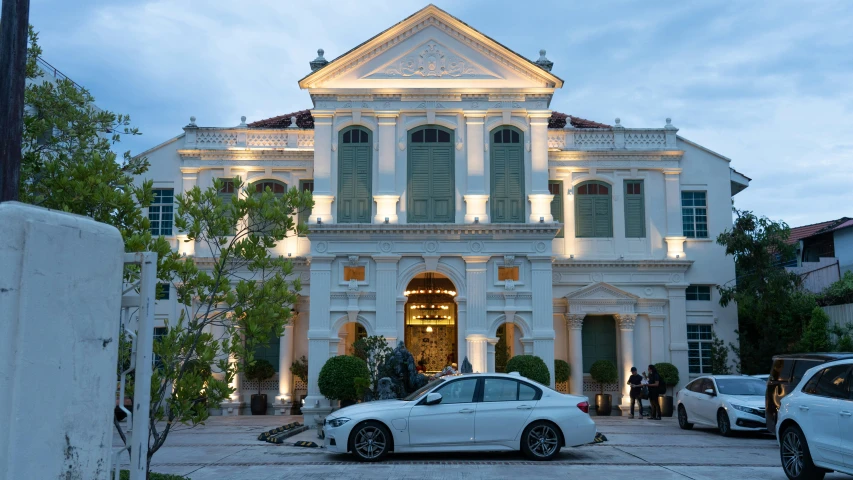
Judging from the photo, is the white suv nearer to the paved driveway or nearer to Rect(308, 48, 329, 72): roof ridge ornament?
the paved driveway

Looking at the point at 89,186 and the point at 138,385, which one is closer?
the point at 138,385

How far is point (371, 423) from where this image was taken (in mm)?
13203

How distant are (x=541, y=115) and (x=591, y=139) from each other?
363cm

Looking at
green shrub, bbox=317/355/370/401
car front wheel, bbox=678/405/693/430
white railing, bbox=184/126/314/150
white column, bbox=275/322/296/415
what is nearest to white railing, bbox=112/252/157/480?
green shrub, bbox=317/355/370/401

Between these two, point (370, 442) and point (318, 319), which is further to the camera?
point (318, 319)

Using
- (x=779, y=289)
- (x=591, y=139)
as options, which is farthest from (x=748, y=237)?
(x=591, y=139)

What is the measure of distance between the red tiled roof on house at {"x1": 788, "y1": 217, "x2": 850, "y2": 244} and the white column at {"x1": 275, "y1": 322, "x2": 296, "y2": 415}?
2269cm

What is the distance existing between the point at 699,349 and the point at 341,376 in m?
13.7

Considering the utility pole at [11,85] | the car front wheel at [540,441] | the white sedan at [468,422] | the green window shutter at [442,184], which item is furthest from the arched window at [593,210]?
the utility pole at [11,85]

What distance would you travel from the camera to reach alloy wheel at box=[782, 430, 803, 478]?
34.6ft

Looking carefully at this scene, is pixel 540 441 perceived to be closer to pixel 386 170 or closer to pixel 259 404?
pixel 386 170

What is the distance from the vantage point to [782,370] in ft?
49.8

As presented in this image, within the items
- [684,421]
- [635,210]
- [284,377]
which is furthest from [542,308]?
[284,377]

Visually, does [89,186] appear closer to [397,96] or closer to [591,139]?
[397,96]
